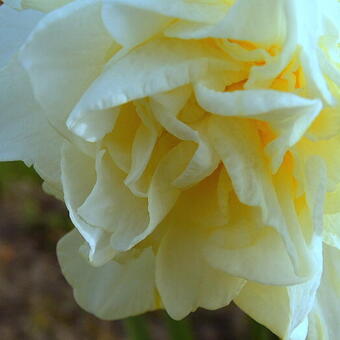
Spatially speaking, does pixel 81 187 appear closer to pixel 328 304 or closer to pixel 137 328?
pixel 328 304

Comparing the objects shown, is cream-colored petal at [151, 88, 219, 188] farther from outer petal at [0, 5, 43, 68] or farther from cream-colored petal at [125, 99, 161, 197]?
outer petal at [0, 5, 43, 68]

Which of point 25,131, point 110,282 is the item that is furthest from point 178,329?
point 25,131

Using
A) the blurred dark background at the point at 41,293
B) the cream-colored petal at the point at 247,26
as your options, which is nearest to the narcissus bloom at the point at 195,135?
the cream-colored petal at the point at 247,26

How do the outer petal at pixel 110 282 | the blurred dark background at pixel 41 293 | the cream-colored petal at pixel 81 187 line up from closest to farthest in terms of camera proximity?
the cream-colored petal at pixel 81 187 → the outer petal at pixel 110 282 → the blurred dark background at pixel 41 293

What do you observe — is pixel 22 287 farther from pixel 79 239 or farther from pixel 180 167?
pixel 180 167

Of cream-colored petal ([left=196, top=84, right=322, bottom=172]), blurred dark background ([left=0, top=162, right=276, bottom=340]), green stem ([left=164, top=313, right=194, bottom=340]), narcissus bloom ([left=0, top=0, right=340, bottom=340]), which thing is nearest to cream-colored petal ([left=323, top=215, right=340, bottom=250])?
narcissus bloom ([left=0, top=0, right=340, bottom=340])

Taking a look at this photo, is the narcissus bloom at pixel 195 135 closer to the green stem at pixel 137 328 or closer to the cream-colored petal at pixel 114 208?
the cream-colored petal at pixel 114 208
